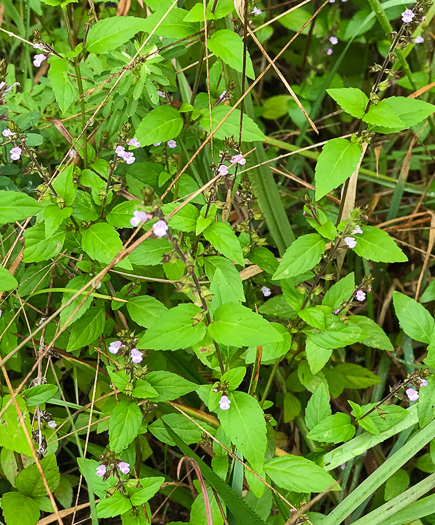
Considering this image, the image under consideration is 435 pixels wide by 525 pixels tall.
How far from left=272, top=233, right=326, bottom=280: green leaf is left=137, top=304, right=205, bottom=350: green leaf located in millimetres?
527

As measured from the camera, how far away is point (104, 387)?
256 cm

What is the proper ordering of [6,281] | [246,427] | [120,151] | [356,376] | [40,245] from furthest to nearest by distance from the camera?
[356,376] → [120,151] → [40,245] → [246,427] → [6,281]

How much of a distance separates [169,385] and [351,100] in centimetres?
129

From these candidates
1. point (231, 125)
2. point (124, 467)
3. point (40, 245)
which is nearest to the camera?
point (124, 467)

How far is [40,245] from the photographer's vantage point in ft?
6.57

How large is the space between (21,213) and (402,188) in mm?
2102

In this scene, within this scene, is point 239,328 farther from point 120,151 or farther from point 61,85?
point 61,85

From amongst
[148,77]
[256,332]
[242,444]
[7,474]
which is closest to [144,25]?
[148,77]

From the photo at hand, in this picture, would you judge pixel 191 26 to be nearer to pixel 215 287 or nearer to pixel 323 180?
pixel 323 180

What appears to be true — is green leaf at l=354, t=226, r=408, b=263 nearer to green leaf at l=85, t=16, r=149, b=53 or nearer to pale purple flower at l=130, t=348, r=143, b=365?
pale purple flower at l=130, t=348, r=143, b=365

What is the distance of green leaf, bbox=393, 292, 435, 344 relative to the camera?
2.29m

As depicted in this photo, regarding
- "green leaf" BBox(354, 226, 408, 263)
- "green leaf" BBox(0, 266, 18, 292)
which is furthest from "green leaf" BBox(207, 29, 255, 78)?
"green leaf" BBox(0, 266, 18, 292)

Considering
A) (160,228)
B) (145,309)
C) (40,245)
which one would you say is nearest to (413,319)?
(145,309)

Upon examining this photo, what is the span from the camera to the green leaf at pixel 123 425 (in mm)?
1876
